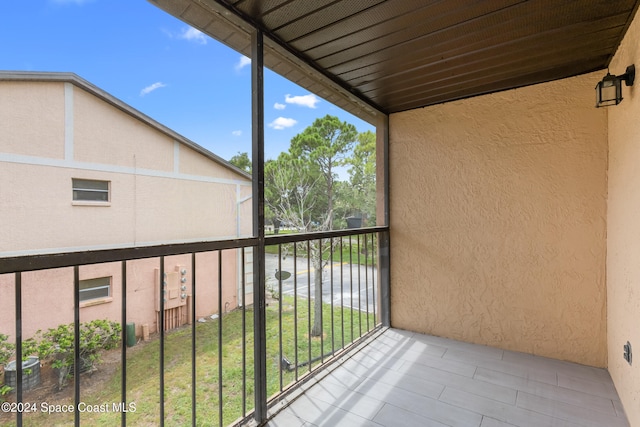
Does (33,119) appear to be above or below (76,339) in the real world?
above

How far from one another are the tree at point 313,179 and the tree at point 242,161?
0.14m

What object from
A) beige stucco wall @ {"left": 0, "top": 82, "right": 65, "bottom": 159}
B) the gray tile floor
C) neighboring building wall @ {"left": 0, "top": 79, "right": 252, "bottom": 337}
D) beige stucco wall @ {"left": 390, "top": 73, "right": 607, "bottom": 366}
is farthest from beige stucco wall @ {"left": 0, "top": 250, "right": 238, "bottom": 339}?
beige stucco wall @ {"left": 390, "top": 73, "right": 607, "bottom": 366}

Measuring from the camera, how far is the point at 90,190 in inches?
42.5

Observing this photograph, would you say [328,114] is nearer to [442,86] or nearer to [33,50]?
[442,86]

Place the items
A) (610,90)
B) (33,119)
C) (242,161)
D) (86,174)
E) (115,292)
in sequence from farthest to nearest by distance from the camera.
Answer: (610,90) → (242,161) → (115,292) → (86,174) → (33,119)

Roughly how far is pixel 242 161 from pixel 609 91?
88.9 inches

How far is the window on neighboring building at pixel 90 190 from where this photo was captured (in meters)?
1.04

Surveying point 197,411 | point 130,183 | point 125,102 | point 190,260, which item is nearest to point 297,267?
point 190,260

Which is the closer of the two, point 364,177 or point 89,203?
point 89,203

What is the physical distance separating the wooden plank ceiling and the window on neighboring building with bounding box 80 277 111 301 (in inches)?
49.5

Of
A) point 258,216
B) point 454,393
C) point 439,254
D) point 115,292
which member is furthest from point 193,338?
point 439,254

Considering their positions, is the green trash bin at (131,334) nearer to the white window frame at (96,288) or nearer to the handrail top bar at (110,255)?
the white window frame at (96,288)

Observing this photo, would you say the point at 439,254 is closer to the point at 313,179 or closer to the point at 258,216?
the point at 313,179

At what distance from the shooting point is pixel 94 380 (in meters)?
1.16
